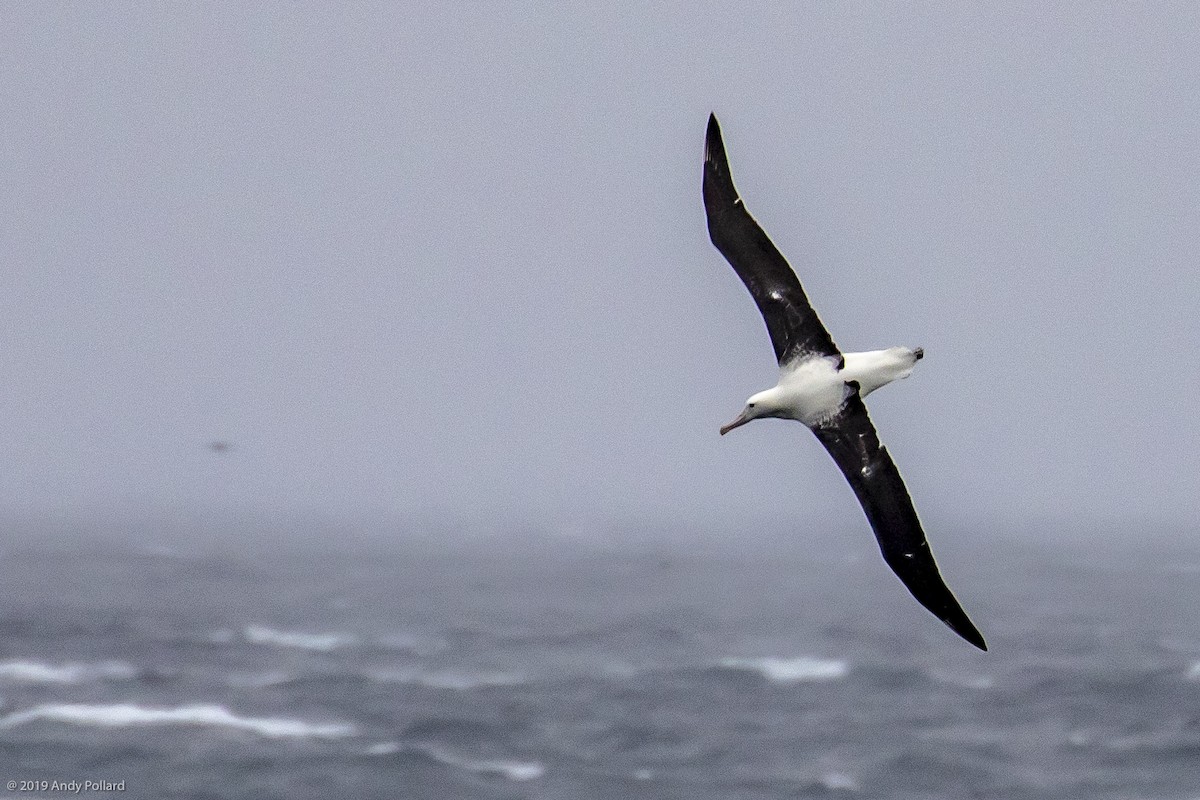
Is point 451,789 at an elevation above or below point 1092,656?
below

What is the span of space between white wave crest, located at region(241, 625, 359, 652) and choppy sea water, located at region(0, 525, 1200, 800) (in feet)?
1.08

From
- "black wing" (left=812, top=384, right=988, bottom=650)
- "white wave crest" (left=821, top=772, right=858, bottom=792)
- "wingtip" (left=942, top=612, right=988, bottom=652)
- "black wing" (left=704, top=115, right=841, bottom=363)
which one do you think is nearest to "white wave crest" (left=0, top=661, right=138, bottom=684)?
"white wave crest" (left=821, top=772, right=858, bottom=792)

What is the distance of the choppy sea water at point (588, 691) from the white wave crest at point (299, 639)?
13.0 inches

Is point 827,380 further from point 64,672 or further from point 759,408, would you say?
point 64,672

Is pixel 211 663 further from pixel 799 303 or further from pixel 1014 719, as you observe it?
pixel 799 303

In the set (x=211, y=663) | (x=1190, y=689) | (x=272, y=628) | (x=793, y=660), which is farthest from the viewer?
(x=272, y=628)

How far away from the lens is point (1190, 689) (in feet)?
235

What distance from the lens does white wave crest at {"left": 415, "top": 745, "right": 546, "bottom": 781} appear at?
56688 millimetres

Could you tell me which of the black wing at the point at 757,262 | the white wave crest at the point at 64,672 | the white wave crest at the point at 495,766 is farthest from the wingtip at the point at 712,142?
the white wave crest at the point at 64,672

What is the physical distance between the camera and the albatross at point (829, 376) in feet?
56.7

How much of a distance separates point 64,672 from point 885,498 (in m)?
61.4

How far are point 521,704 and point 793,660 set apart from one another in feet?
63.3

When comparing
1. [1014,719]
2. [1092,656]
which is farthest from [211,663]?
[1092,656]

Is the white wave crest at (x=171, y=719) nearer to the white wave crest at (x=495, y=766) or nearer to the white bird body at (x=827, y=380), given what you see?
the white wave crest at (x=495, y=766)
